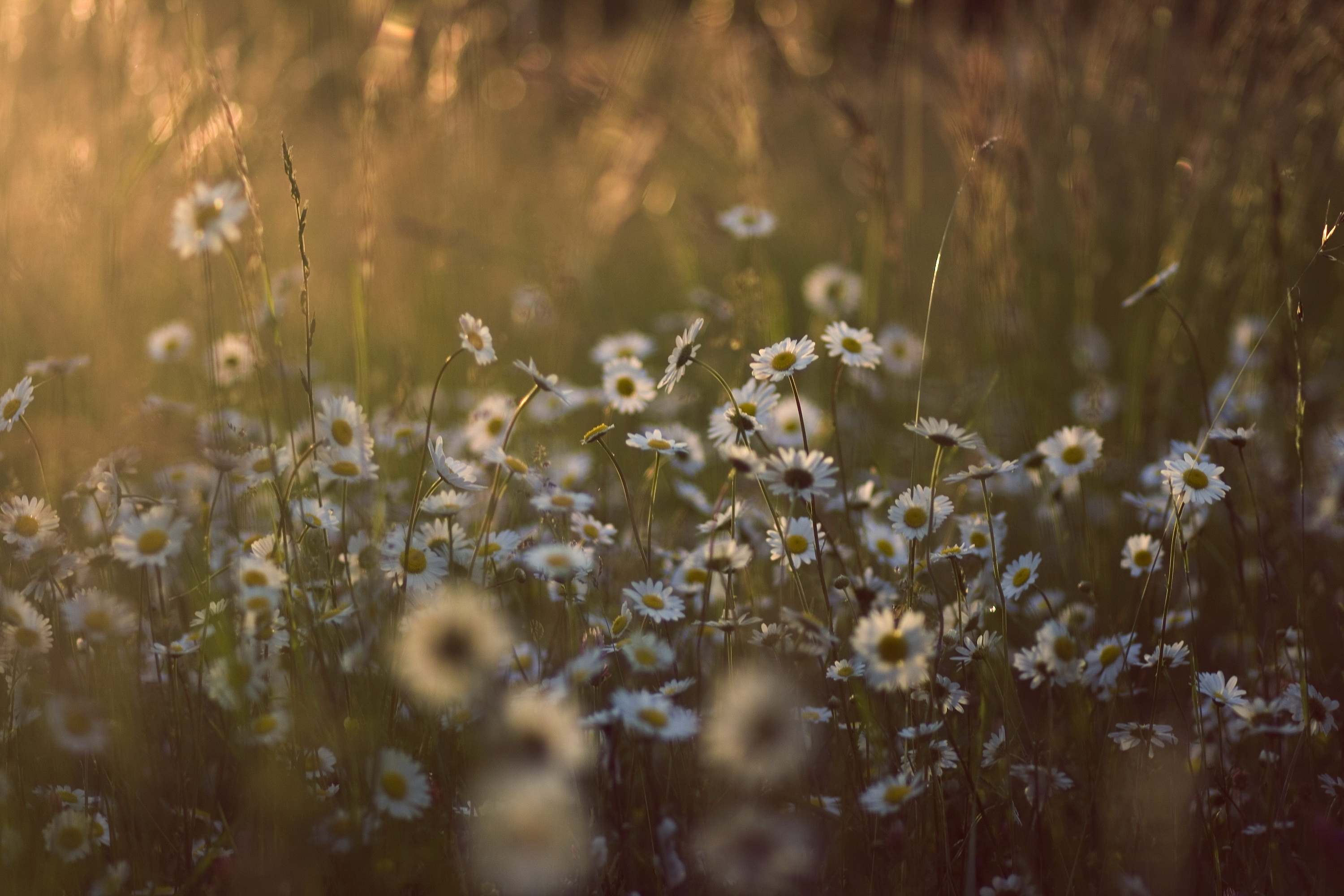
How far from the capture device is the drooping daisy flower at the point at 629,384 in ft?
4.83

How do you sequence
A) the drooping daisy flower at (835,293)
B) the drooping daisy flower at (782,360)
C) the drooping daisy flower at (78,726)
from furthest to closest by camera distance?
1. the drooping daisy flower at (835,293)
2. the drooping daisy flower at (782,360)
3. the drooping daisy flower at (78,726)

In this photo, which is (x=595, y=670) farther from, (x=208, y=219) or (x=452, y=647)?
(x=208, y=219)

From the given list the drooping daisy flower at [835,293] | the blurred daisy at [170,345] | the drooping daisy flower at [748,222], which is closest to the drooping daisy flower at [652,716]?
the drooping daisy flower at [748,222]

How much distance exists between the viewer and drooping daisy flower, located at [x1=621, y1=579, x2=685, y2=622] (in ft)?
3.65

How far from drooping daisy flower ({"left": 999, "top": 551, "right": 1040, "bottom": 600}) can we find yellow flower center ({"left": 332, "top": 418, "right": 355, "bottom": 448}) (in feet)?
2.71

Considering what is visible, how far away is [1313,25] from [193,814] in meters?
2.39

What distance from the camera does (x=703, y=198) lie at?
3.17 meters

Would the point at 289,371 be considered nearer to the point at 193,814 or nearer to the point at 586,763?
the point at 193,814

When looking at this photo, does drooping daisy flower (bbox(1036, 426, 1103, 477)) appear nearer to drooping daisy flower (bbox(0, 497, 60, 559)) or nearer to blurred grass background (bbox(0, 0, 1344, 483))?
blurred grass background (bbox(0, 0, 1344, 483))

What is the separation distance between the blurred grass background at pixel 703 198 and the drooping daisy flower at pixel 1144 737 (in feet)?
1.93

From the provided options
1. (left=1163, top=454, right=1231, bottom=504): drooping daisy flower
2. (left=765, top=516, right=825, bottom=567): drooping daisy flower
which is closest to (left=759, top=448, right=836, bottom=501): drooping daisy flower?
(left=765, top=516, right=825, bottom=567): drooping daisy flower

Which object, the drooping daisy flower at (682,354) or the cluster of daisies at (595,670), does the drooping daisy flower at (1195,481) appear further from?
the drooping daisy flower at (682,354)

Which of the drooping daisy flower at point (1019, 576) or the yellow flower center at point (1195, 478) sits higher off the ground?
the yellow flower center at point (1195, 478)

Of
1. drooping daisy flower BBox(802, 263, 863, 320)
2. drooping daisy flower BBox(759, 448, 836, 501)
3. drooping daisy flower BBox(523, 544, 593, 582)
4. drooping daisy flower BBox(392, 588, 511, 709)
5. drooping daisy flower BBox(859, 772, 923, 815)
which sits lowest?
drooping daisy flower BBox(859, 772, 923, 815)
